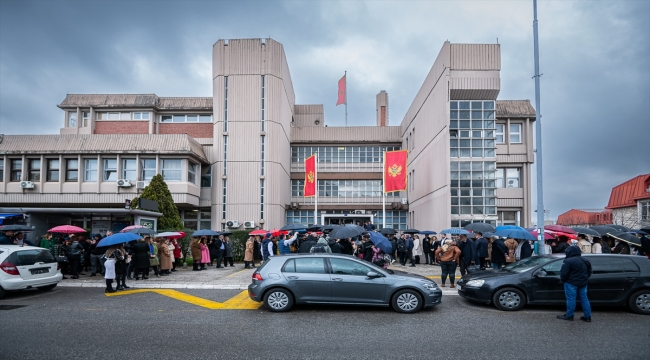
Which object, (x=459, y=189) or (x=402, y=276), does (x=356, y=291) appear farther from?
(x=459, y=189)

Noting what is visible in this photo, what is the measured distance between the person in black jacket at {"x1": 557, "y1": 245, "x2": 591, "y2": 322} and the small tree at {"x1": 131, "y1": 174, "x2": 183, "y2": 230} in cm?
1921

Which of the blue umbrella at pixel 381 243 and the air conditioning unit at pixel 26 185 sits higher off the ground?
the air conditioning unit at pixel 26 185

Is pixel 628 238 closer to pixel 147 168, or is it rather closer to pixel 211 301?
pixel 211 301

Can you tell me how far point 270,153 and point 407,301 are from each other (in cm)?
2288

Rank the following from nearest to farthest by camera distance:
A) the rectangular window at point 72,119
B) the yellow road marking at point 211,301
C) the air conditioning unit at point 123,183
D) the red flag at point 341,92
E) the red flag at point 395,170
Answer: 1. the yellow road marking at point 211,301
2. the red flag at point 395,170
3. the air conditioning unit at point 123,183
4. the rectangular window at point 72,119
5. the red flag at point 341,92

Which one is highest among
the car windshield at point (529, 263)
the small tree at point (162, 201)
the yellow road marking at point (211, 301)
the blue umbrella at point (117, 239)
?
the small tree at point (162, 201)

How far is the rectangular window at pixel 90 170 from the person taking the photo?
1136 inches

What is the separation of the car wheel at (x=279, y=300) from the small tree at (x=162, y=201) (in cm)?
1503

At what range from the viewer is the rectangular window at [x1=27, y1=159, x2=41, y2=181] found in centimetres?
2889

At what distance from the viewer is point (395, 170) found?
27.2m

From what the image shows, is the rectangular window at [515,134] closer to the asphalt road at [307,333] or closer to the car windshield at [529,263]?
the car windshield at [529,263]

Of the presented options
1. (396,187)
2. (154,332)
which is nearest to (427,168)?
(396,187)

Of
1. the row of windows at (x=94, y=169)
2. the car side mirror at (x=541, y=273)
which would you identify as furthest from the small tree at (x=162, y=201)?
the car side mirror at (x=541, y=273)

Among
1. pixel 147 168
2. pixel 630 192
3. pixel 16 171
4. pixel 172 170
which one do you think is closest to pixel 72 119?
pixel 16 171
